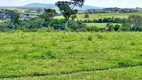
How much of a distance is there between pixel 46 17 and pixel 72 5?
5.41 m

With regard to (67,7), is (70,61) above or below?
above

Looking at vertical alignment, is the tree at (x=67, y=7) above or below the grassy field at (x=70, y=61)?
below

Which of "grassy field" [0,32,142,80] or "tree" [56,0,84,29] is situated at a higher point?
"grassy field" [0,32,142,80]

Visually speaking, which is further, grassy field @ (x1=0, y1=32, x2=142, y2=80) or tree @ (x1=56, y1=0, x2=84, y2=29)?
tree @ (x1=56, y1=0, x2=84, y2=29)

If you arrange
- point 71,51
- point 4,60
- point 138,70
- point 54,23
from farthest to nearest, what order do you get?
point 54,23 < point 71,51 < point 4,60 < point 138,70

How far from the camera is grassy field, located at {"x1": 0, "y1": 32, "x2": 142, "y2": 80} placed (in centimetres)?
1538

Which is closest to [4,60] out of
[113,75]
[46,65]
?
[46,65]

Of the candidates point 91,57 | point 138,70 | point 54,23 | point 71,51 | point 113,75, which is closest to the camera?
point 113,75

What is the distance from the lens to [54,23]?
64.3 m

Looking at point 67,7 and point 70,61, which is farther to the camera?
point 67,7

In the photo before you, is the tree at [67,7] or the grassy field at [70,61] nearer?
the grassy field at [70,61]

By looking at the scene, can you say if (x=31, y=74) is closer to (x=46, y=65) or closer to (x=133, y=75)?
(x=46, y=65)

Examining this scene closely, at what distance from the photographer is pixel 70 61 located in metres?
18.4

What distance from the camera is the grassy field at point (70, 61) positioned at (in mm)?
15383
